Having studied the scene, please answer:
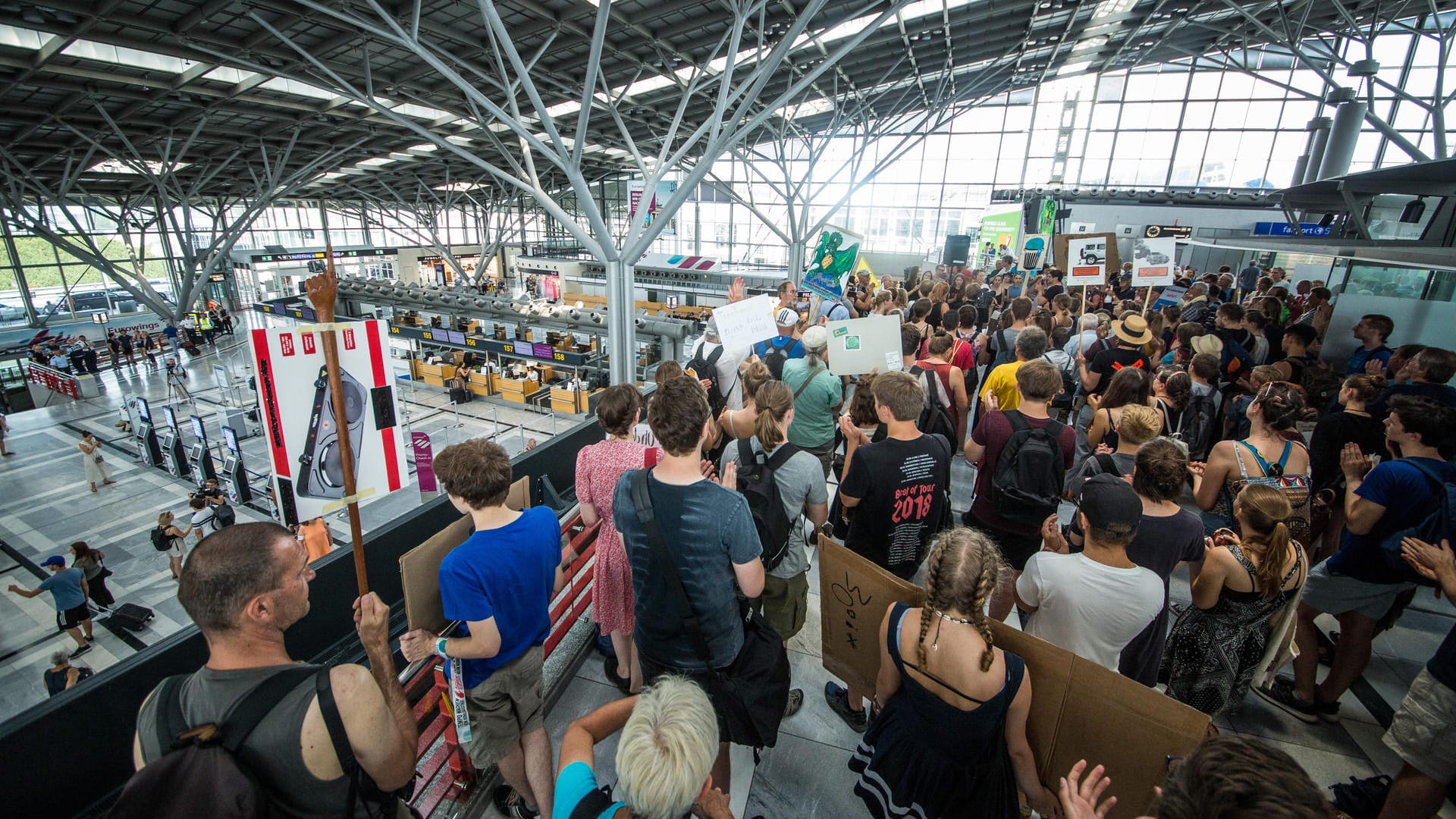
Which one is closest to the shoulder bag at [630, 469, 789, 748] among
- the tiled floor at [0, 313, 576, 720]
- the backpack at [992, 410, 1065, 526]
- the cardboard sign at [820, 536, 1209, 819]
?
the cardboard sign at [820, 536, 1209, 819]

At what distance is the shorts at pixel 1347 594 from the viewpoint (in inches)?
107

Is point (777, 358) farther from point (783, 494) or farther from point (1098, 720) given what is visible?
point (1098, 720)

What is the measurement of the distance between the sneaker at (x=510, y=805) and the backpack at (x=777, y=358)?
11.7ft

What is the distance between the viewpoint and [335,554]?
9.29 ft

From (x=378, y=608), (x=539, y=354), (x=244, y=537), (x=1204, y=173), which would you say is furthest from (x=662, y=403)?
(x=1204, y=173)

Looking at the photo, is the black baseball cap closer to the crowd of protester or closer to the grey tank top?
the crowd of protester

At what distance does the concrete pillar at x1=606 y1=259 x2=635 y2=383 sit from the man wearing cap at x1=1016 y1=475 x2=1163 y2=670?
6584 mm

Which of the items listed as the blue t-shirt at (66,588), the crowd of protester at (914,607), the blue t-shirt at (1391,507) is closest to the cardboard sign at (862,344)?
the crowd of protester at (914,607)

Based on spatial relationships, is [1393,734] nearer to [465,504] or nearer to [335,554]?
[465,504]

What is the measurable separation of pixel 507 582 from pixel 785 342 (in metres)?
4.19

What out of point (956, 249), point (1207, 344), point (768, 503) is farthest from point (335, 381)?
point (956, 249)

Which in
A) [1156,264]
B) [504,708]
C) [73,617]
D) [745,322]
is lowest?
[73,617]

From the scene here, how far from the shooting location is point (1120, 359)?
5.04 metres

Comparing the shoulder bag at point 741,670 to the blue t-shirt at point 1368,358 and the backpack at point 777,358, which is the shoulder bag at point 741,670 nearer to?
the backpack at point 777,358
